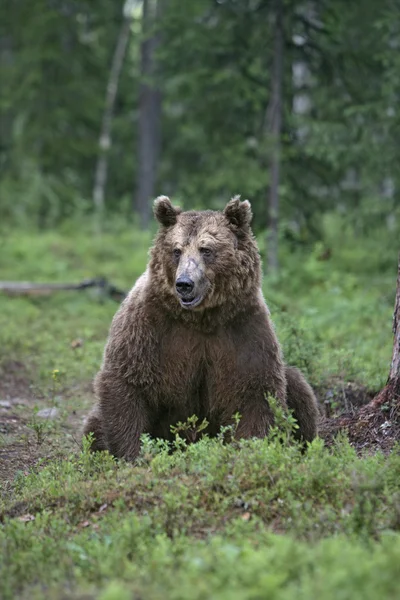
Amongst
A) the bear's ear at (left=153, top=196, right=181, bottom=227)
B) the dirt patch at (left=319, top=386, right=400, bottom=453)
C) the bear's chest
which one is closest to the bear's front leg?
the bear's chest

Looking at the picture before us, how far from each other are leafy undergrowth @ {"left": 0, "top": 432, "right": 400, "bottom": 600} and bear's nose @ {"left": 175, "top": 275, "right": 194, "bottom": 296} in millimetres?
1008

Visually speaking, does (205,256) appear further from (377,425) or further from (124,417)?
(377,425)

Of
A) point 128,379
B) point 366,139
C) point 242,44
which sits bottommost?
point 128,379

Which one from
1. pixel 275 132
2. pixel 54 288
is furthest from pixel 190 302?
pixel 275 132

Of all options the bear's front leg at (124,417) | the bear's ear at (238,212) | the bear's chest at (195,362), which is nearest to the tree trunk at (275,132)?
the bear's ear at (238,212)

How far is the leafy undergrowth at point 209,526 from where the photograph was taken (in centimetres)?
355

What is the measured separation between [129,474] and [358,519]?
5.26 feet

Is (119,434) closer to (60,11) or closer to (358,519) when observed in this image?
(358,519)

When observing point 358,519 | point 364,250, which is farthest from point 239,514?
point 364,250

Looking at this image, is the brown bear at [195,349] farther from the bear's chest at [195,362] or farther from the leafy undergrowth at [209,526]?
the leafy undergrowth at [209,526]

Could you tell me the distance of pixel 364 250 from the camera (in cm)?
1862

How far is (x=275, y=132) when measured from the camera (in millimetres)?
14938

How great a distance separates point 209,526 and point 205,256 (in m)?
2.21

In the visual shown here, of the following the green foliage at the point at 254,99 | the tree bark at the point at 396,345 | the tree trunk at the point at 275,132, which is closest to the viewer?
the tree bark at the point at 396,345
